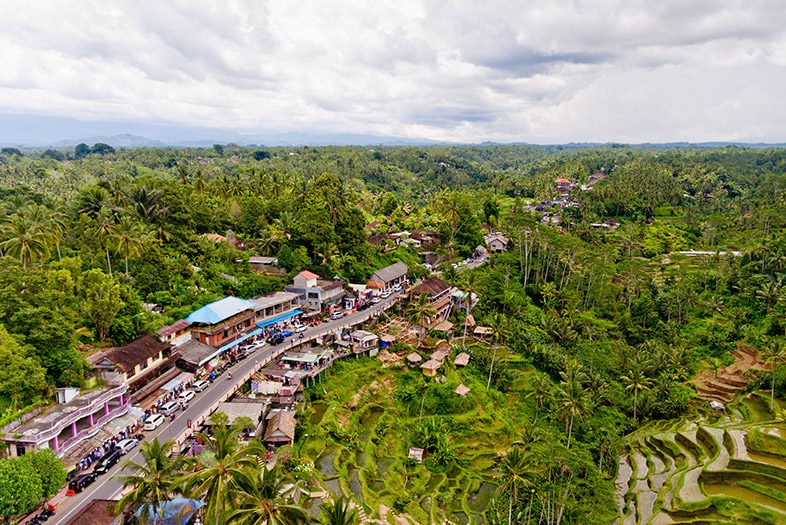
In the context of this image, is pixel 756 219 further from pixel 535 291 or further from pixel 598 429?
pixel 598 429

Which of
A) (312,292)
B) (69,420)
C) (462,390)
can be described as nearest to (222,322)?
(312,292)

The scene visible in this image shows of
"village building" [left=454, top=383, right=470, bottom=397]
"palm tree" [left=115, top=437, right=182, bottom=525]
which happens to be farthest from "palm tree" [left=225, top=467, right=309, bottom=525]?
"village building" [left=454, top=383, right=470, bottom=397]

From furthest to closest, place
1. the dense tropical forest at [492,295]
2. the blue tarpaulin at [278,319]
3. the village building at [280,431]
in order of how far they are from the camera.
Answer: the blue tarpaulin at [278,319], the village building at [280,431], the dense tropical forest at [492,295]

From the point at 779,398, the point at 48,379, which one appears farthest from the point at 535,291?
the point at 48,379

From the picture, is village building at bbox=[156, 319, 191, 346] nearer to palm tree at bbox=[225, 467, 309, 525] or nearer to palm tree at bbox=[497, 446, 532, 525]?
palm tree at bbox=[225, 467, 309, 525]

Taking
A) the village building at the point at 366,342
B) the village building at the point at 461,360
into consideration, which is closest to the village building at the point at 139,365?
the village building at the point at 366,342

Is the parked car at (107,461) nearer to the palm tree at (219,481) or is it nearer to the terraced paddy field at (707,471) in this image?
the palm tree at (219,481)
